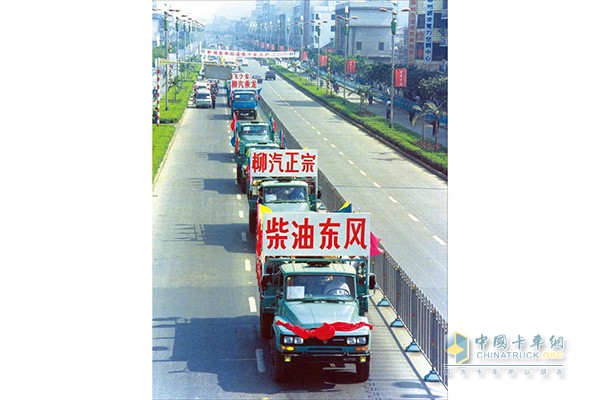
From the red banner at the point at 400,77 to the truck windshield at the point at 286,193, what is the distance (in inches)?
899

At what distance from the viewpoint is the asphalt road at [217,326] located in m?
18.5

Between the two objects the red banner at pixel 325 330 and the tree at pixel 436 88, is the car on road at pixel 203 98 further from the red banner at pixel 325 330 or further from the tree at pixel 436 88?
the red banner at pixel 325 330

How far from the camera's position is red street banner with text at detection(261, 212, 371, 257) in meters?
20.2

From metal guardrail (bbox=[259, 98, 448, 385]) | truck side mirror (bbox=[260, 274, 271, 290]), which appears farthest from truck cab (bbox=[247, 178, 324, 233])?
truck side mirror (bbox=[260, 274, 271, 290])

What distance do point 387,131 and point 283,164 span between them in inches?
700

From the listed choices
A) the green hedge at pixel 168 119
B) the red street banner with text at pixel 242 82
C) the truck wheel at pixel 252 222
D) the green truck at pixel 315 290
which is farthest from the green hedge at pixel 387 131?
the green truck at pixel 315 290

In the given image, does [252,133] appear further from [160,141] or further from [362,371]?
[362,371]

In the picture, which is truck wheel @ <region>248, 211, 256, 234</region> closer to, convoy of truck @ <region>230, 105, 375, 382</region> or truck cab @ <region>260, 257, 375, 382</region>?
convoy of truck @ <region>230, 105, 375, 382</region>

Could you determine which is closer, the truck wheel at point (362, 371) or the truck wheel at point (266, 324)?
the truck wheel at point (362, 371)

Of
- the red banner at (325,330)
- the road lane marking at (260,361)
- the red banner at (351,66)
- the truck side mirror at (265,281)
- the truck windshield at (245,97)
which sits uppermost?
the red banner at (351,66)

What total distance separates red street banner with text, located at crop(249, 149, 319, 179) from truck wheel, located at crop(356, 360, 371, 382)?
14.5 m

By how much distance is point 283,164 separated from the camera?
109 feet

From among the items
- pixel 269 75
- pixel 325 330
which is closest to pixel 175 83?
pixel 325 330
